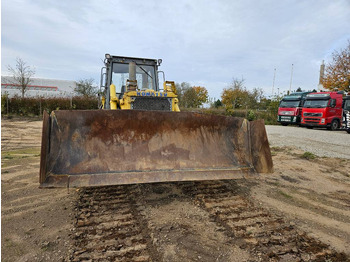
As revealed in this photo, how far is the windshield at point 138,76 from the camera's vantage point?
598cm

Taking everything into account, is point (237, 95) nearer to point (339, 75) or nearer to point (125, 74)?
point (339, 75)

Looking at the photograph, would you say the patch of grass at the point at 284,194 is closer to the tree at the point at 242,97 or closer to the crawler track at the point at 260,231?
the crawler track at the point at 260,231

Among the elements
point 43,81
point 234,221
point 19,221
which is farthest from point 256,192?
point 43,81

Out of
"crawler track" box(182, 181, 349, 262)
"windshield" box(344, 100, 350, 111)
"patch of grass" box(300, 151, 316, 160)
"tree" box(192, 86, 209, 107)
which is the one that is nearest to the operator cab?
"crawler track" box(182, 181, 349, 262)

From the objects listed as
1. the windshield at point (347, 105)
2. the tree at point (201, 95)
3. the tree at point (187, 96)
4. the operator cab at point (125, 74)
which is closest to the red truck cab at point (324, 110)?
the windshield at point (347, 105)

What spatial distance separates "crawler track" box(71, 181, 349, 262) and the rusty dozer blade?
1.54 ft

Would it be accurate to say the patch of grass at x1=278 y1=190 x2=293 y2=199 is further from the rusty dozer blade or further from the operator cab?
the operator cab

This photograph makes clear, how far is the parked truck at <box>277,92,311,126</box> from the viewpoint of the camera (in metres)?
18.9

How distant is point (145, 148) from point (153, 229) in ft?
3.35

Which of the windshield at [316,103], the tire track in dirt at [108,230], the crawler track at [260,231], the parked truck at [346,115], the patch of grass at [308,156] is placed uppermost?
the windshield at [316,103]

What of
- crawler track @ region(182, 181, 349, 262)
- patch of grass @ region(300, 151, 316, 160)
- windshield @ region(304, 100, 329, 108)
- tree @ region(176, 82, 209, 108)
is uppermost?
tree @ region(176, 82, 209, 108)

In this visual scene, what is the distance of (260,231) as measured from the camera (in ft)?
8.63

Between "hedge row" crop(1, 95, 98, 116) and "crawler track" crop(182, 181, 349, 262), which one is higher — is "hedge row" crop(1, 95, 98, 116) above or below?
above

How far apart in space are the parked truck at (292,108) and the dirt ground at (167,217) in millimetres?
15410
